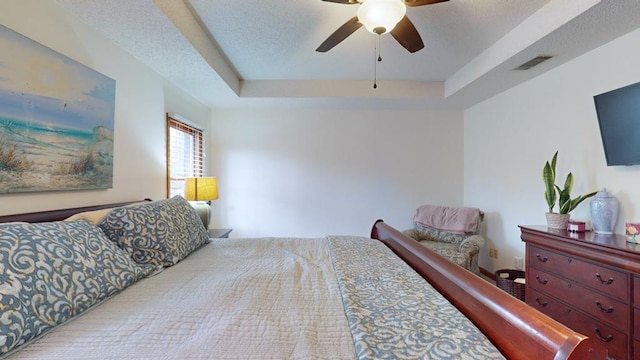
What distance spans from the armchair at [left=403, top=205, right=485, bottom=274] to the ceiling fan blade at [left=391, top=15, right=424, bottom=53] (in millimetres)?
2033

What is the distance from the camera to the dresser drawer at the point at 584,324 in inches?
63.1

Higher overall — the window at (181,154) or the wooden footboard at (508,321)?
the window at (181,154)

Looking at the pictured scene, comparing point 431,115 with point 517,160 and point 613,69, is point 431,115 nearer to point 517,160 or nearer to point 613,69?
point 517,160

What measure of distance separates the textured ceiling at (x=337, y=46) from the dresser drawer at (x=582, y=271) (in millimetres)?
1538

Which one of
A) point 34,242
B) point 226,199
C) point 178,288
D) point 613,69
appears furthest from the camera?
point 226,199

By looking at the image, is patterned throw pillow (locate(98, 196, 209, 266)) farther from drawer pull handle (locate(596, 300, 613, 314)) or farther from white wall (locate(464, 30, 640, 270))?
white wall (locate(464, 30, 640, 270))

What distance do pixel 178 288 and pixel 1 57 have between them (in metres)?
1.32

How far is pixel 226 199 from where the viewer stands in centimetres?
399

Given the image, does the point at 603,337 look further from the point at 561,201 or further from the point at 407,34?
the point at 407,34

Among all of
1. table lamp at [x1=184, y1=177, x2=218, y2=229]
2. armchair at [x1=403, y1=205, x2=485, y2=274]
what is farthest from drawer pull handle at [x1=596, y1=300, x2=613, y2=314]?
table lamp at [x1=184, y1=177, x2=218, y2=229]

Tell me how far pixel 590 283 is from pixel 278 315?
1.97 m

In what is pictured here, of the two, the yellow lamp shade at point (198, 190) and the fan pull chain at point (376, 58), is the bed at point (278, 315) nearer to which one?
the yellow lamp shade at point (198, 190)

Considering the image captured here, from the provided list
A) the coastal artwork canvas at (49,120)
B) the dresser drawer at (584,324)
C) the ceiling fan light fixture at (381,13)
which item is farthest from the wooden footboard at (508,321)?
the coastal artwork canvas at (49,120)

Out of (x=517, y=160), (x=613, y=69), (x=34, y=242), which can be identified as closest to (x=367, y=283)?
(x=34, y=242)
